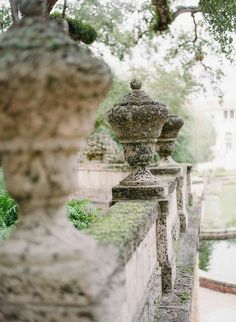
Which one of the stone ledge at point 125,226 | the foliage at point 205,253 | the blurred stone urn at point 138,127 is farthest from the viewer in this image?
the foliage at point 205,253

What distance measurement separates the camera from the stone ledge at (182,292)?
394 cm

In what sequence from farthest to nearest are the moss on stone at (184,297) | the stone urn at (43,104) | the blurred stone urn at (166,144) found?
the blurred stone urn at (166,144)
the moss on stone at (184,297)
the stone urn at (43,104)

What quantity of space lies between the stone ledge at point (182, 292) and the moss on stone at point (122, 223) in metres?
0.82

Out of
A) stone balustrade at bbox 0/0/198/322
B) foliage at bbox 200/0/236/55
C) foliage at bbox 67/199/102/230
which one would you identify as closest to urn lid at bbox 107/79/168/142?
foliage at bbox 67/199/102/230

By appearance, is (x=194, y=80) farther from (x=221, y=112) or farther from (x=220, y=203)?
(x=221, y=112)

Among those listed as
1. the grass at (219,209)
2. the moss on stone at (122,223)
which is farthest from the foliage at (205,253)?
the moss on stone at (122,223)

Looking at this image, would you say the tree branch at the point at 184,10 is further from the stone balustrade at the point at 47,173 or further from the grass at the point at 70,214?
the stone balustrade at the point at 47,173

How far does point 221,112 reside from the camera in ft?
241

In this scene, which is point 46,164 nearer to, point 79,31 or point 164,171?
point 164,171

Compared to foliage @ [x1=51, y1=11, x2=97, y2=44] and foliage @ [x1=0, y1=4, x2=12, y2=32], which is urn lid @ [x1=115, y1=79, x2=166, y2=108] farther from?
foliage @ [x1=0, y1=4, x2=12, y2=32]

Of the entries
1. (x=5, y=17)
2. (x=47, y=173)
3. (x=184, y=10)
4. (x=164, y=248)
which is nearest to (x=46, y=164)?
(x=47, y=173)

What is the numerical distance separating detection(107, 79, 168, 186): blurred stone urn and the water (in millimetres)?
10275

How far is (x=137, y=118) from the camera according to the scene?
4.59 m

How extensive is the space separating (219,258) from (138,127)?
A: 13.3m
